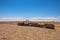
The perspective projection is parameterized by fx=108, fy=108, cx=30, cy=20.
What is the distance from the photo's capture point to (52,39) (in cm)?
798

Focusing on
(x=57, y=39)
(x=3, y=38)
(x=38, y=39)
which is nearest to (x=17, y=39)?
(x=3, y=38)

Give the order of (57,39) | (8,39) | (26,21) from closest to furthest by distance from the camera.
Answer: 1. (8,39)
2. (57,39)
3. (26,21)

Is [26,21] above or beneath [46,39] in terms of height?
above

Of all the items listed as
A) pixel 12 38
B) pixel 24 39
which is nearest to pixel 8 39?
pixel 12 38

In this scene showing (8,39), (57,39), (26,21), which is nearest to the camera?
(8,39)

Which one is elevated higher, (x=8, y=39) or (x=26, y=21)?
(x=26, y=21)

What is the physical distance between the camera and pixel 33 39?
307 inches

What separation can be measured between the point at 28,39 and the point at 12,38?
1145 millimetres

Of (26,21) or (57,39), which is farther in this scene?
(26,21)

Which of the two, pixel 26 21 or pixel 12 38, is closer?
pixel 12 38

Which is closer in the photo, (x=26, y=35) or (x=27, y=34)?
(x=26, y=35)

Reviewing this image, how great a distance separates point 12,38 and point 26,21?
12232 millimetres

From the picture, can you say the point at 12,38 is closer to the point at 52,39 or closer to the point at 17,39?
the point at 17,39

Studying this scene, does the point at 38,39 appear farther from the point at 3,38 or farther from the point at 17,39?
the point at 3,38
